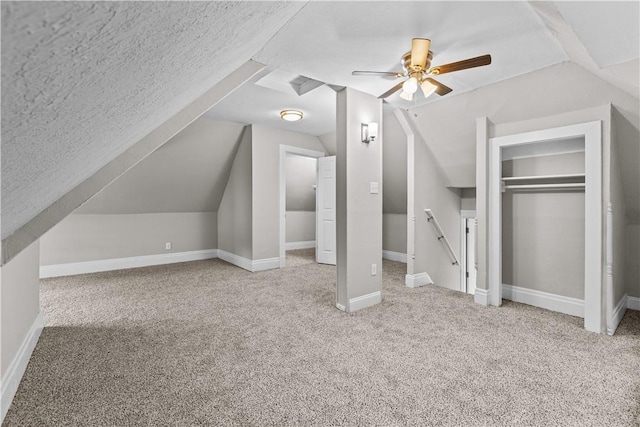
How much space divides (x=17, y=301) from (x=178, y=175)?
328 cm

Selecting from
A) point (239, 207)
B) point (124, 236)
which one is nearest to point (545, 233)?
point (239, 207)

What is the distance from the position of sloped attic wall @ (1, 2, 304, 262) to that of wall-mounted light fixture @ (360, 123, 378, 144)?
233 centimetres

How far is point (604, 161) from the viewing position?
2572 mm

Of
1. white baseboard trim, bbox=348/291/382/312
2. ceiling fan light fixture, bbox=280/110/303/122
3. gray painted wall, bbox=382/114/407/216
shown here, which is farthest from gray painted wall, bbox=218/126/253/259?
white baseboard trim, bbox=348/291/382/312

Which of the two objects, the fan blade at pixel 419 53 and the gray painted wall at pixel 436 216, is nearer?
the fan blade at pixel 419 53

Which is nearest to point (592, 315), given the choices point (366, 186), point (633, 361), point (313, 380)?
point (633, 361)

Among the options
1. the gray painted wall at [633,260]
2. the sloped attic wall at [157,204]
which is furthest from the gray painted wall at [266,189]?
the gray painted wall at [633,260]

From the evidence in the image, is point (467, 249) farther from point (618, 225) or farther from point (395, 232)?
point (618, 225)

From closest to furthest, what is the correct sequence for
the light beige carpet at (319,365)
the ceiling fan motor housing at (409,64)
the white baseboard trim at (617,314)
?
the light beige carpet at (319,365), the ceiling fan motor housing at (409,64), the white baseboard trim at (617,314)

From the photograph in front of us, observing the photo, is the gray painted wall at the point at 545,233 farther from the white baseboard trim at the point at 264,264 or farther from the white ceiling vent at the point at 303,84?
the white baseboard trim at the point at 264,264

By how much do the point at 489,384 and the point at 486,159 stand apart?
2.24 m

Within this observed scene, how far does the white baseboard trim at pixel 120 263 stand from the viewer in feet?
14.9

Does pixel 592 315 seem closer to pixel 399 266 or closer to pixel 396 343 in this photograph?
pixel 396 343

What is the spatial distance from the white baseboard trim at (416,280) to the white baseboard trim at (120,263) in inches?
149
